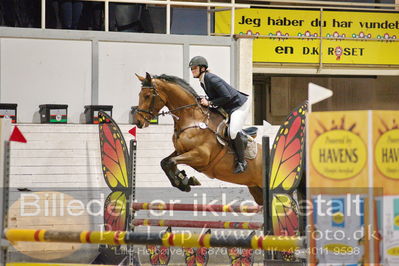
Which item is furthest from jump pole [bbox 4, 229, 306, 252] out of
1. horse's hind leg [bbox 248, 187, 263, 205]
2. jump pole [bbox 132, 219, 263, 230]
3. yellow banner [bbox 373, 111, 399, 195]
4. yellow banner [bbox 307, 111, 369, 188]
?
horse's hind leg [bbox 248, 187, 263, 205]

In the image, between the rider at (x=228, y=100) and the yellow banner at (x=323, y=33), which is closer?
the rider at (x=228, y=100)

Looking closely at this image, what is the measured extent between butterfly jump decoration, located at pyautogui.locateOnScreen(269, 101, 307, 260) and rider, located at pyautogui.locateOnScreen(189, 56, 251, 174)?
106 centimetres

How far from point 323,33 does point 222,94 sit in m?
4.09

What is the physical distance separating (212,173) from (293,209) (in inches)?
52.0

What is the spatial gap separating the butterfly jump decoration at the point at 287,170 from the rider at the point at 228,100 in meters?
1.06

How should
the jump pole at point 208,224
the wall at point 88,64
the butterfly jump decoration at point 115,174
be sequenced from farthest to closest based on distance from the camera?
the wall at point 88,64 → the butterfly jump decoration at point 115,174 → the jump pole at point 208,224

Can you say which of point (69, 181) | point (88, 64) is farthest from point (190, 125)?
point (88, 64)

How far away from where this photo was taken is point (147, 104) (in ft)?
21.1

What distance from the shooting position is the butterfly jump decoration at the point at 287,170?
5352 mm

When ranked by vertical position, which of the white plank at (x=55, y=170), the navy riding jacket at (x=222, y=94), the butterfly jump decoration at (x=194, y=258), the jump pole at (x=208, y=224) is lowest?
the butterfly jump decoration at (x=194, y=258)

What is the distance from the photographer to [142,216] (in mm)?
7840

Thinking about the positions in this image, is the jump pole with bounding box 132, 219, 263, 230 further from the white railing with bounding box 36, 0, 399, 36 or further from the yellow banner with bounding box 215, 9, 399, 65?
the yellow banner with bounding box 215, 9, 399, 65

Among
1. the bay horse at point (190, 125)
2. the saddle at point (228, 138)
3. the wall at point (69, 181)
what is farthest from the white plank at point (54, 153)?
the saddle at point (228, 138)

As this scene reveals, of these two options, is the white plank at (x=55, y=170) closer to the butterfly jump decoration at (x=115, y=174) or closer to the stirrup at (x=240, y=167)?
the butterfly jump decoration at (x=115, y=174)
